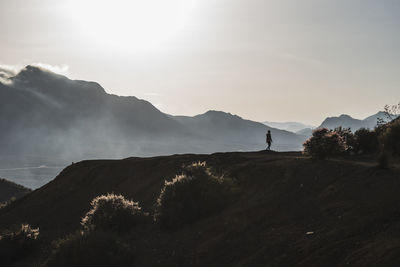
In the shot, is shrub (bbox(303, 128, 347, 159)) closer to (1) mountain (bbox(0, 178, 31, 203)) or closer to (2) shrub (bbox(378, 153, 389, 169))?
(2) shrub (bbox(378, 153, 389, 169))

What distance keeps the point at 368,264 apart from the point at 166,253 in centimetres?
846

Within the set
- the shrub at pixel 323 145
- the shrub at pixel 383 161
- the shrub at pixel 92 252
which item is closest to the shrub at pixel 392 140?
the shrub at pixel 323 145

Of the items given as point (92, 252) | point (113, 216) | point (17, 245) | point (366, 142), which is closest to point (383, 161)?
point (366, 142)

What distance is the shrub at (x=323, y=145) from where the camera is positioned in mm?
21234

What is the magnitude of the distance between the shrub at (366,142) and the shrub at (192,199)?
12061mm

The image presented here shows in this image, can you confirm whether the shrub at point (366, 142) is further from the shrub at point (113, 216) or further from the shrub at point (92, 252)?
the shrub at point (92, 252)

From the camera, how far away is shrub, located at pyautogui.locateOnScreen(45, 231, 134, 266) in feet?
45.7

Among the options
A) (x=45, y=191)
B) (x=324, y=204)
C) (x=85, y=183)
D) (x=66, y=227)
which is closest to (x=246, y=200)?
(x=324, y=204)

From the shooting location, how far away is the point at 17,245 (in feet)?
64.6

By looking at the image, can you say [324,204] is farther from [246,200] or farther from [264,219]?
[246,200]

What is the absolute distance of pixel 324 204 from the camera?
549 inches

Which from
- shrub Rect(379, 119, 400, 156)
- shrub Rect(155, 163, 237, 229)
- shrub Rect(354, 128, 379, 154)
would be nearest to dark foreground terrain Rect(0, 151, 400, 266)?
shrub Rect(155, 163, 237, 229)

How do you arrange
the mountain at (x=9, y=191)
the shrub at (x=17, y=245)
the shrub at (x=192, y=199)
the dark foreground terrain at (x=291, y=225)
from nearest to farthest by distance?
the dark foreground terrain at (x=291, y=225) → the shrub at (x=192, y=199) → the shrub at (x=17, y=245) → the mountain at (x=9, y=191)

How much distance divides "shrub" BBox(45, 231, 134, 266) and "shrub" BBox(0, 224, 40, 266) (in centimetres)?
612
